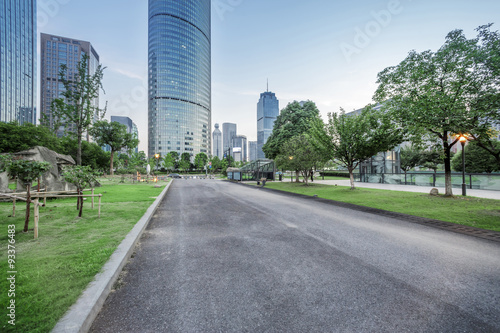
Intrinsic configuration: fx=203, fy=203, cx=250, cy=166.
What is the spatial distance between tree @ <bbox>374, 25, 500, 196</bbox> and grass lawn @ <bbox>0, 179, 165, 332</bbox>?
12284 millimetres

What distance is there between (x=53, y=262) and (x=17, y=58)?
493 feet

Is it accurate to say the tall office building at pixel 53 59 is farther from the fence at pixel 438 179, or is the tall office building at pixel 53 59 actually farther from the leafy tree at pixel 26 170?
the fence at pixel 438 179

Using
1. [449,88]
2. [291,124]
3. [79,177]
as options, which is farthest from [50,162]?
[291,124]

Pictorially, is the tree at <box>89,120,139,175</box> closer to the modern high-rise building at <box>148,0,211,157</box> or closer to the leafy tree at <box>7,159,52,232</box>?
the modern high-rise building at <box>148,0,211,157</box>

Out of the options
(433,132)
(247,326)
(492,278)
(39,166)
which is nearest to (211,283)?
(247,326)

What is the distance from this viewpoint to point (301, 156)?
23.4 meters

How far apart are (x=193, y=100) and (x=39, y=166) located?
138097 mm

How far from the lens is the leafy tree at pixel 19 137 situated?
28969 mm

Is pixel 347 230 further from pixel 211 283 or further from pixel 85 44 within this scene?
pixel 85 44

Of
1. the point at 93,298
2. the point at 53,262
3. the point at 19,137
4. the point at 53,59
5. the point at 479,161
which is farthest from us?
the point at 53,59

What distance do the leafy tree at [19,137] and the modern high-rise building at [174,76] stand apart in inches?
3659

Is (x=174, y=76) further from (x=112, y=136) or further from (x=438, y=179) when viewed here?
(x=438, y=179)

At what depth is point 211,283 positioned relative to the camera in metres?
3.29

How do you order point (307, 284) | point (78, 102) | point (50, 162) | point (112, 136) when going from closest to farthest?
point (307, 284)
point (50, 162)
point (78, 102)
point (112, 136)
